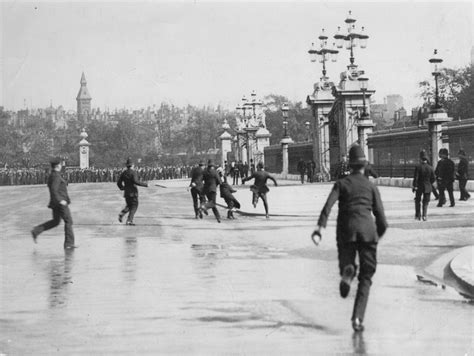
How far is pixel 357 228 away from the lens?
8.19 metres

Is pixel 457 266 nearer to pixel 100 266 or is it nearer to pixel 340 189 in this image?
pixel 340 189

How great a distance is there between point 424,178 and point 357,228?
520 inches

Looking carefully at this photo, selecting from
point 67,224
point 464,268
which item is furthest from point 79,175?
point 464,268

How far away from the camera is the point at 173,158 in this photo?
4532 inches

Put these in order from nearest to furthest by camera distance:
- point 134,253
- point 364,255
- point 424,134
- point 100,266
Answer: point 364,255
point 100,266
point 134,253
point 424,134

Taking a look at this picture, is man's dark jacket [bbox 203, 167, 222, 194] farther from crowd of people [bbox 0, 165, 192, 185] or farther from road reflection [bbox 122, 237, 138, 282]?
crowd of people [bbox 0, 165, 192, 185]

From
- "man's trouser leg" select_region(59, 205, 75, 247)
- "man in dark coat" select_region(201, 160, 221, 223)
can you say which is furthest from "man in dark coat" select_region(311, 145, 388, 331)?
"man in dark coat" select_region(201, 160, 221, 223)

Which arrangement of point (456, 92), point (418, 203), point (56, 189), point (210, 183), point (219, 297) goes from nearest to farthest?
1. point (219, 297)
2. point (56, 189)
3. point (418, 203)
4. point (210, 183)
5. point (456, 92)

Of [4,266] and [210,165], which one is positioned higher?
[210,165]

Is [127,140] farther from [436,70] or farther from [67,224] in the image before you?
[67,224]

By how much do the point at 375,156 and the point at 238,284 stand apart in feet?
94.1

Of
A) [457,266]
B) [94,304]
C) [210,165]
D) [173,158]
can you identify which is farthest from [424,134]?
[173,158]

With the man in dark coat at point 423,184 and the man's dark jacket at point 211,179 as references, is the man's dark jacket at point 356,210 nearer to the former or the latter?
the man in dark coat at point 423,184

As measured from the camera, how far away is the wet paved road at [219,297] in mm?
7602
